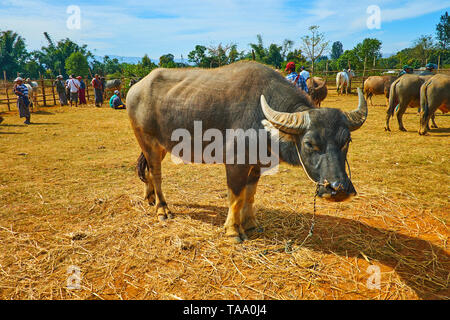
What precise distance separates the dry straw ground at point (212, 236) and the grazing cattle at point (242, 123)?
50 centimetres

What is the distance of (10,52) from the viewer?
40500 mm

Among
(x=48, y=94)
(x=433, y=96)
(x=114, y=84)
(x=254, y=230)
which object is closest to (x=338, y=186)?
(x=254, y=230)

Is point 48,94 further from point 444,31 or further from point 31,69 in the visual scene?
point 444,31

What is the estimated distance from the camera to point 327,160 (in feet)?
8.04

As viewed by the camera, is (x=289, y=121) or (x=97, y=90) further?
(x=97, y=90)

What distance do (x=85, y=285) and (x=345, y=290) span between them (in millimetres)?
2373

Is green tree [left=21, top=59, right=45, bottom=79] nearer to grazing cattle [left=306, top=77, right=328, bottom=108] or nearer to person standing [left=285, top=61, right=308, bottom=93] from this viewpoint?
grazing cattle [left=306, top=77, right=328, bottom=108]

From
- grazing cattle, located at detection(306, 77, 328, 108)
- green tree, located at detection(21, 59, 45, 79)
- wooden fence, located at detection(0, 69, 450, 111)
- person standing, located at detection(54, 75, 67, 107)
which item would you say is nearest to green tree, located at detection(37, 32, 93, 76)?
green tree, located at detection(21, 59, 45, 79)

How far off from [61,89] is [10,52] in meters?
34.1

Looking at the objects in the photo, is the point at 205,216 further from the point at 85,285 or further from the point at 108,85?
the point at 108,85

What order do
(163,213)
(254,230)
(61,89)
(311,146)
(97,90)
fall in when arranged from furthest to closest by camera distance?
(97,90) → (61,89) → (163,213) → (254,230) → (311,146)

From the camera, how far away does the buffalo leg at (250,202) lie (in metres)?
3.37

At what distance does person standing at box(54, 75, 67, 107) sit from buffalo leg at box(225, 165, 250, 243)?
56.0 ft

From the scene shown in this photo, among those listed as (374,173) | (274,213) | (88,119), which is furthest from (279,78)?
(88,119)
